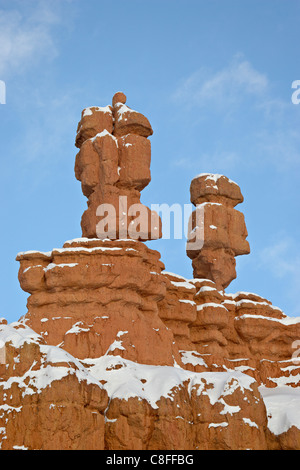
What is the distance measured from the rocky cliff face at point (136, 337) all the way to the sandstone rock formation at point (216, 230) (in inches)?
4.3

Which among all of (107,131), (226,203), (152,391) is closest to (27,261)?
(107,131)

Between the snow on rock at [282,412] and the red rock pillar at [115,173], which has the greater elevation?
the red rock pillar at [115,173]

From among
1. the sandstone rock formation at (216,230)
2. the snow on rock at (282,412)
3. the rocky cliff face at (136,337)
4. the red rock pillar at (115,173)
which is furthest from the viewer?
the sandstone rock formation at (216,230)

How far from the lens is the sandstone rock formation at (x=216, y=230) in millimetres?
63438

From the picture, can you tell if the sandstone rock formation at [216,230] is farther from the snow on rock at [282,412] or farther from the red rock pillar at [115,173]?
the snow on rock at [282,412]

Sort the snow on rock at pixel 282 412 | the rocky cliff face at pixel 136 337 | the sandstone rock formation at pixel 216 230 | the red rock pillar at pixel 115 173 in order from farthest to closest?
1. the sandstone rock formation at pixel 216 230
2. the red rock pillar at pixel 115 173
3. the snow on rock at pixel 282 412
4. the rocky cliff face at pixel 136 337

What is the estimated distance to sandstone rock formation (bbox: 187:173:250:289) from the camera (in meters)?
63.4

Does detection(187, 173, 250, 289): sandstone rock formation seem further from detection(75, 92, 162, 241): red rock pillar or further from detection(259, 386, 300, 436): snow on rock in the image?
detection(259, 386, 300, 436): snow on rock

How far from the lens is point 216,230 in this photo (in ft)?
209

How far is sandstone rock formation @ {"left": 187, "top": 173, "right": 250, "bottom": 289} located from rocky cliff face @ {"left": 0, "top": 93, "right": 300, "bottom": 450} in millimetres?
110

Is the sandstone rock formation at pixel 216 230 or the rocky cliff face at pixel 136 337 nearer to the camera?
the rocky cliff face at pixel 136 337

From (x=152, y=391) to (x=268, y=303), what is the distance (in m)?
24.6

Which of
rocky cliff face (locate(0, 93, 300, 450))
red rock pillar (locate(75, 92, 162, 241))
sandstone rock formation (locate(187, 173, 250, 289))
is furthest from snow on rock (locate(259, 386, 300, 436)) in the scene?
sandstone rock formation (locate(187, 173, 250, 289))

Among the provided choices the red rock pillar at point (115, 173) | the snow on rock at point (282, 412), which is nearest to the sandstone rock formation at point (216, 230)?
the red rock pillar at point (115, 173)
